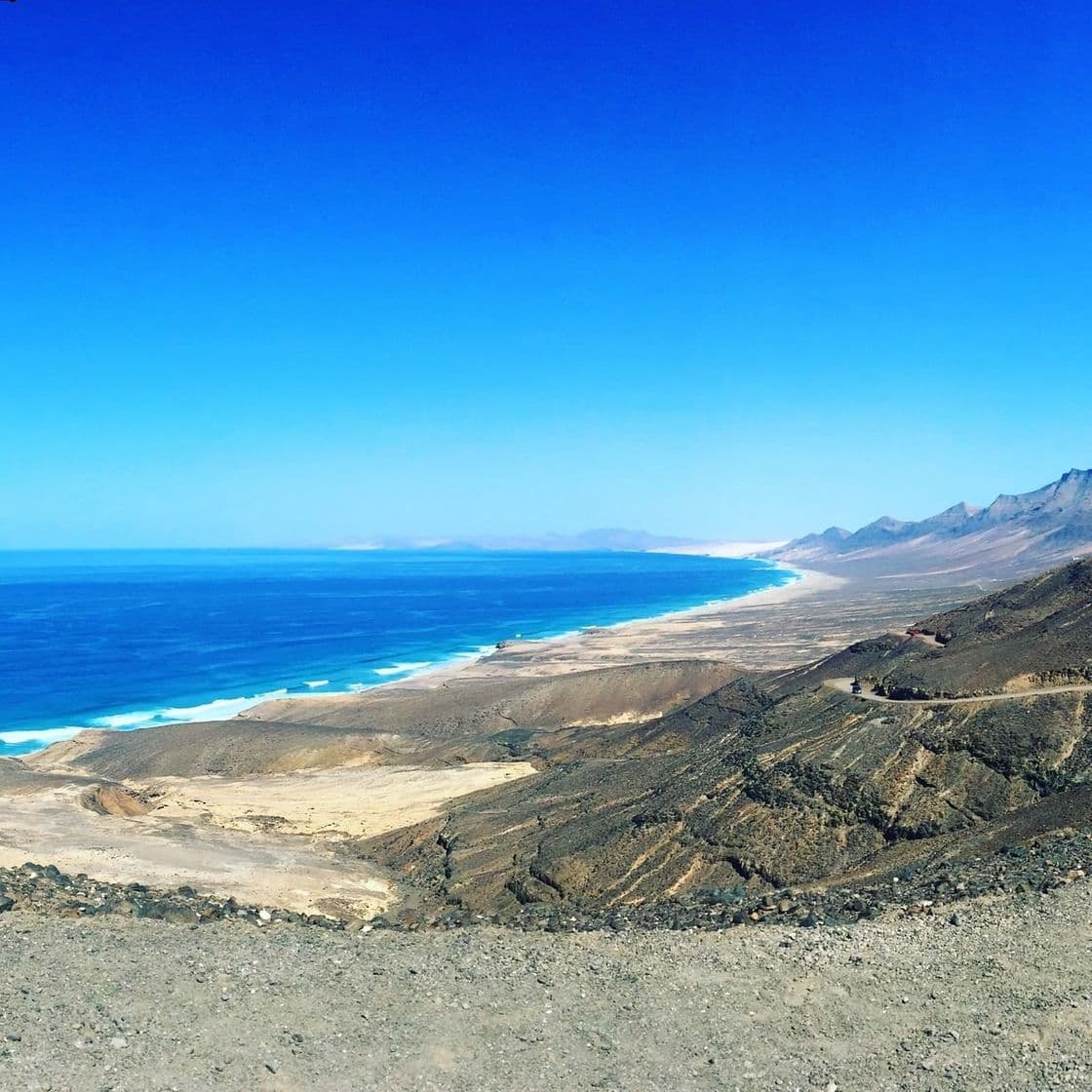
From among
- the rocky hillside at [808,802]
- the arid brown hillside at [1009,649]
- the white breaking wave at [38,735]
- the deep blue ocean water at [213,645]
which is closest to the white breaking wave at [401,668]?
the deep blue ocean water at [213,645]

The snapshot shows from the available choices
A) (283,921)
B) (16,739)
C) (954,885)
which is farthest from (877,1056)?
(16,739)

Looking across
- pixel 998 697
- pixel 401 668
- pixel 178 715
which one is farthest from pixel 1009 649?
pixel 401 668

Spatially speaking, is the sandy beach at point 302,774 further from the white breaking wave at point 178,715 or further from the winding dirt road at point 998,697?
the winding dirt road at point 998,697

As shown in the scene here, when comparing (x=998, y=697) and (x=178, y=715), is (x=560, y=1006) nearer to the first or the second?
(x=998, y=697)

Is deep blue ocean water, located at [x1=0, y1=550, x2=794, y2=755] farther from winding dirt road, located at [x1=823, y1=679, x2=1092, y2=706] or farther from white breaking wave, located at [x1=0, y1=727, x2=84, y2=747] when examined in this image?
winding dirt road, located at [x1=823, y1=679, x2=1092, y2=706]

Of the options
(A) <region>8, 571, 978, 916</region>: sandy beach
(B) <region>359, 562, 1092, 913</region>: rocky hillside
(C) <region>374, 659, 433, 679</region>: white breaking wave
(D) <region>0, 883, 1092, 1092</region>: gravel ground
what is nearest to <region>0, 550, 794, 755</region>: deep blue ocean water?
(C) <region>374, 659, 433, 679</region>: white breaking wave

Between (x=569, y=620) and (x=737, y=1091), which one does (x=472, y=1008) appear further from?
(x=569, y=620)
